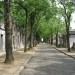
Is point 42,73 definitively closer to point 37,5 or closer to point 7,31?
point 7,31

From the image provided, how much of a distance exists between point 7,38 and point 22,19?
109 ft

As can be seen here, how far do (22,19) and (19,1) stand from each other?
1597cm

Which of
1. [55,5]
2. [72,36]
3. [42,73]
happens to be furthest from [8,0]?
[72,36]

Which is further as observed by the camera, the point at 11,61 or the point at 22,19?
the point at 22,19

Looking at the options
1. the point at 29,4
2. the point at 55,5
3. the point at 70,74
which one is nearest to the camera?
the point at 70,74

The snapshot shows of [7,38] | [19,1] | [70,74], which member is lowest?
[70,74]

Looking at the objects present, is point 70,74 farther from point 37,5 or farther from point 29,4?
point 37,5

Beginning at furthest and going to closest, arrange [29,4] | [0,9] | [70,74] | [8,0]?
[29,4], [0,9], [8,0], [70,74]

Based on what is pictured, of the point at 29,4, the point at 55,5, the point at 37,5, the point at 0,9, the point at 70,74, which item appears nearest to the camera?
the point at 70,74

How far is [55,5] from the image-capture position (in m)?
52.8

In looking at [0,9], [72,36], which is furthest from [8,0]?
[72,36]

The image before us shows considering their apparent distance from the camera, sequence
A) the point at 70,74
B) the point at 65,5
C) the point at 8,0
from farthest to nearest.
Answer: the point at 65,5 < the point at 8,0 < the point at 70,74

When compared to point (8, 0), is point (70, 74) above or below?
below

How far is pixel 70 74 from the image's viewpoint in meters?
15.5
